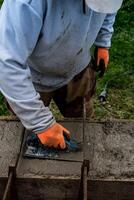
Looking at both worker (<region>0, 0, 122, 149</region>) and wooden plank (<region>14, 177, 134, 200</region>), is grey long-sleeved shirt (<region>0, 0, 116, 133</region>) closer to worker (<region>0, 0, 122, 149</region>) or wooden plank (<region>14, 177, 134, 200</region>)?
worker (<region>0, 0, 122, 149</region>)

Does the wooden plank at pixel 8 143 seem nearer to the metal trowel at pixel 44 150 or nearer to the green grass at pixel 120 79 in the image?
the metal trowel at pixel 44 150

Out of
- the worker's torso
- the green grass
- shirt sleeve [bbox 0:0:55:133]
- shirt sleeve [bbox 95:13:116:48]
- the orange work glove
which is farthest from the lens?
the green grass

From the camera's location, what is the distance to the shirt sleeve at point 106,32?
354 centimetres

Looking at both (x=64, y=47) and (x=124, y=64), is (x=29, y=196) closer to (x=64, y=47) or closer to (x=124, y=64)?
(x=64, y=47)

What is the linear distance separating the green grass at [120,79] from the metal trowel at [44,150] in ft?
5.09

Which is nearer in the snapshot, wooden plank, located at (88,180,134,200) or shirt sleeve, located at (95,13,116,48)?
wooden plank, located at (88,180,134,200)

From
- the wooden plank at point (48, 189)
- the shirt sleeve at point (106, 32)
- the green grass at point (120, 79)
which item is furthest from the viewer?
the green grass at point (120, 79)

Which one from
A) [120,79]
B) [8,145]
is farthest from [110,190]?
[120,79]

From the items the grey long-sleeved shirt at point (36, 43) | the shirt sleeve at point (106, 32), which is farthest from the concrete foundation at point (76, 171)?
the shirt sleeve at point (106, 32)

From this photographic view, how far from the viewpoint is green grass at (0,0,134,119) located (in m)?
4.75

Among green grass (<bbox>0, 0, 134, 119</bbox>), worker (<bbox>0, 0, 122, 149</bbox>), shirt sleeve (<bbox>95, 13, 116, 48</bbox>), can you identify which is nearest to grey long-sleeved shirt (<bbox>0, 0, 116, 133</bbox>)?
worker (<bbox>0, 0, 122, 149</bbox>)

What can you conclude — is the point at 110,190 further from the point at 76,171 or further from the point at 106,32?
the point at 106,32

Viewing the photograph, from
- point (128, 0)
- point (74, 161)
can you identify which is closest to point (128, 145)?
point (74, 161)

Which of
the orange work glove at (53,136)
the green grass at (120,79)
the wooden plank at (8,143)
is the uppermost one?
the orange work glove at (53,136)
